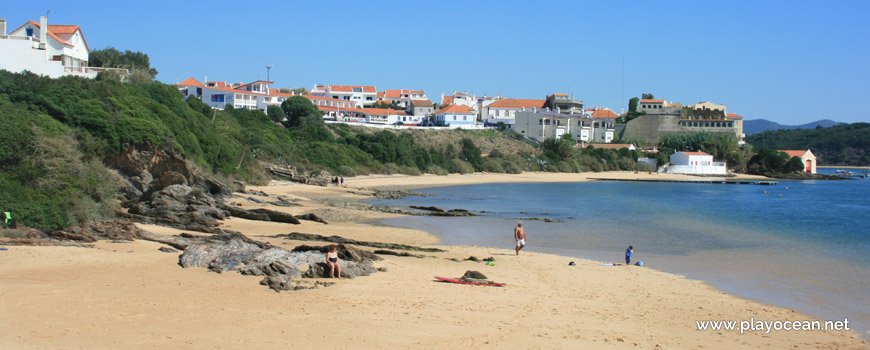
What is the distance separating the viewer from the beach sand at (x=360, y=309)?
8164mm

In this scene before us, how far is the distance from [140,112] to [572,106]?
91737mm

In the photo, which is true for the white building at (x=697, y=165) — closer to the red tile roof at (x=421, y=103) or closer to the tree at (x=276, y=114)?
the red tile roof at (x=421, y=103)

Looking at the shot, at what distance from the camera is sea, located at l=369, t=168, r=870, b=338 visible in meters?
14.3

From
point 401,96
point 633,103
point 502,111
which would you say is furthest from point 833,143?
point 401,96

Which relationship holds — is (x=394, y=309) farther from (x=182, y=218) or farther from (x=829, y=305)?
(x=182, y=218)

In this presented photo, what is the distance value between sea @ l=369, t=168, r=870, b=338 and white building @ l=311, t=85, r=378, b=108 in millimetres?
64046

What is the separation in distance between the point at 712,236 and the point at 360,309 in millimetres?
17960

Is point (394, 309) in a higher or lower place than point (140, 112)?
lower

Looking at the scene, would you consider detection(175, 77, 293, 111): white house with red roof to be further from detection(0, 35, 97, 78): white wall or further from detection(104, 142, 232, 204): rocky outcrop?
detection(104, 142, 232, 204): rocky outcrop

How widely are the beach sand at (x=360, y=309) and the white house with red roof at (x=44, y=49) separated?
84.5 ft

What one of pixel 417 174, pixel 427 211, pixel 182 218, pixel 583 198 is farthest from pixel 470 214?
pixel 417 174

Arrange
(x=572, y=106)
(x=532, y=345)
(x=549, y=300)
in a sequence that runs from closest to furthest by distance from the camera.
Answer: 1. (x=532, y=345)
2. (x=549, y=300)
3. (x=572, y=106)

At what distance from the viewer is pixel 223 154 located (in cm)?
3403

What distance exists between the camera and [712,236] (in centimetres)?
2405
